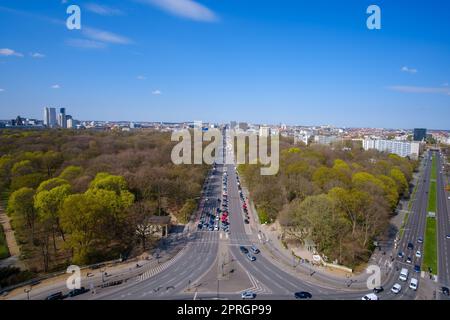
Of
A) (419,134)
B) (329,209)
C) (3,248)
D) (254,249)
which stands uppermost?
(419,134)

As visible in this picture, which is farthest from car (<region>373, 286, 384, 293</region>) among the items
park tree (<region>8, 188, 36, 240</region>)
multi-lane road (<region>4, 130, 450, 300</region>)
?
park tree (<region>8, 188, 36, 240</region>)

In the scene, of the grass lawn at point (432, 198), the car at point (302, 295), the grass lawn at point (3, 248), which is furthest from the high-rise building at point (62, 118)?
the car at point (302, 295)

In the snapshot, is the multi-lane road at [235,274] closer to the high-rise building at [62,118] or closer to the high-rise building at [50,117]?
the high-rise building at [50,117]

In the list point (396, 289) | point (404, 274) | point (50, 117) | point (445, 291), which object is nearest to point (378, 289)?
point (396, 289)

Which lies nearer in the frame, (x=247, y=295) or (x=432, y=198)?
(x=247, y=295)

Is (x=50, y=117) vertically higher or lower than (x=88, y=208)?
higher

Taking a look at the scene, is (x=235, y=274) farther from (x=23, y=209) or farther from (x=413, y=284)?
(x=23, y=209)
